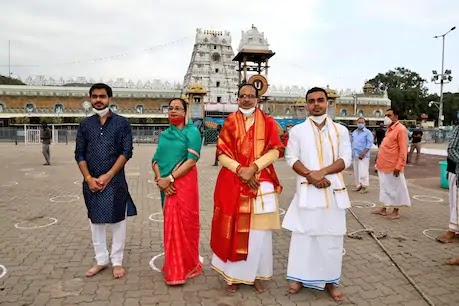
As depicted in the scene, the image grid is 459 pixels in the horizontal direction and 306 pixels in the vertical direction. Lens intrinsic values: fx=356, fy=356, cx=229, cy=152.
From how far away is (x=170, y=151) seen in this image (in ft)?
10.6

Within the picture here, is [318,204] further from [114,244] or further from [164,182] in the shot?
[114,244]

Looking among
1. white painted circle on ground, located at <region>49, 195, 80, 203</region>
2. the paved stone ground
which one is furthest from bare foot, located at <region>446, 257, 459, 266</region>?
white painted circle on ground, located at <region>49, 195, 80, 203</region>

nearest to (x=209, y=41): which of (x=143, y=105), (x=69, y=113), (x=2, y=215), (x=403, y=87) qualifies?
(x=143, y=105)

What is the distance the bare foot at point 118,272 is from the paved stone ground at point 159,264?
0.22 ft

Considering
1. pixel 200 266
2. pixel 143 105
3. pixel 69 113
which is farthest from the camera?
pixel 143 105

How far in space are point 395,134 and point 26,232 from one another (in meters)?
5.52

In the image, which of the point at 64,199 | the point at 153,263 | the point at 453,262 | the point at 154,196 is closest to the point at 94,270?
A: the point at 153,263

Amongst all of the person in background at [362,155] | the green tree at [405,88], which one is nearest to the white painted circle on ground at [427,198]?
the person in background at [362,155]

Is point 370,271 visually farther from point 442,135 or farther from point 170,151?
point 442,135

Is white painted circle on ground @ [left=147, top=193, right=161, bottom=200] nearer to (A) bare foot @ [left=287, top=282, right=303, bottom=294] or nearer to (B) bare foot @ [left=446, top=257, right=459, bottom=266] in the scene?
(A) bare foot @ [left=287, top=282, right=303, bottom=294]

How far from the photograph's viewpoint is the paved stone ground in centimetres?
297

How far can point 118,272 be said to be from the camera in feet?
11.0

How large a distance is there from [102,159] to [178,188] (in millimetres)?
762

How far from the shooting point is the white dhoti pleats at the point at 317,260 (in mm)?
2992
